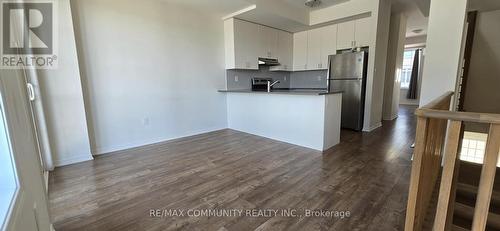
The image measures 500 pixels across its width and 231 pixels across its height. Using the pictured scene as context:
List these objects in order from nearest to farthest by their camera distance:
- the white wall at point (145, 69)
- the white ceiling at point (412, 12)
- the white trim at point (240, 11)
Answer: the white wall at point (145, 69)
the white trim at point (240, 11)
the white ceiling at point (412, 12)

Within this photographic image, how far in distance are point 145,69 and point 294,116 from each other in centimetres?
250

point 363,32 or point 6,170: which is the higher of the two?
point 363,32

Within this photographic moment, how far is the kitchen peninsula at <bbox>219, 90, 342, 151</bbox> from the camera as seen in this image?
313cm

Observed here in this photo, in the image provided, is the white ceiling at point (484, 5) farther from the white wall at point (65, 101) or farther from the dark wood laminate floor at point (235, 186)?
the white wall at point (65, 101)

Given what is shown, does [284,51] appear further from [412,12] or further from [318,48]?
[412,12]

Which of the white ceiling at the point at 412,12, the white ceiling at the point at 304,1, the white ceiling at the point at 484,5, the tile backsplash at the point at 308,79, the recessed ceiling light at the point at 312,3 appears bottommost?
the tile backsplash at the point at 308,79

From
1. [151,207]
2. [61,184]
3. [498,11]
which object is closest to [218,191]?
[151,207]

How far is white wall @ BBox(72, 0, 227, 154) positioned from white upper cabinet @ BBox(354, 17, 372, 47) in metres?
2.69

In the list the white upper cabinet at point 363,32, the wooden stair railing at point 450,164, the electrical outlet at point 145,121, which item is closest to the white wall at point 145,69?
the electrical outlet at point 145,121

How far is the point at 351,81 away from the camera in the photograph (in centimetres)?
432

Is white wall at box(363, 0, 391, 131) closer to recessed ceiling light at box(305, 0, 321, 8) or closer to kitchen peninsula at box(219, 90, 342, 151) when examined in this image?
recessed ceiling light at box(305, 0, 321, 8)

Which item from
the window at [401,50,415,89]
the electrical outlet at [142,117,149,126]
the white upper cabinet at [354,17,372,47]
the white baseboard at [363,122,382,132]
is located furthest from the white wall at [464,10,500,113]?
the electrical outlet at [142,117,149,126]

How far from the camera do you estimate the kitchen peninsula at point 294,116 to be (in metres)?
3.13

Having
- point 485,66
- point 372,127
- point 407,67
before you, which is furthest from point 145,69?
point 407,67
